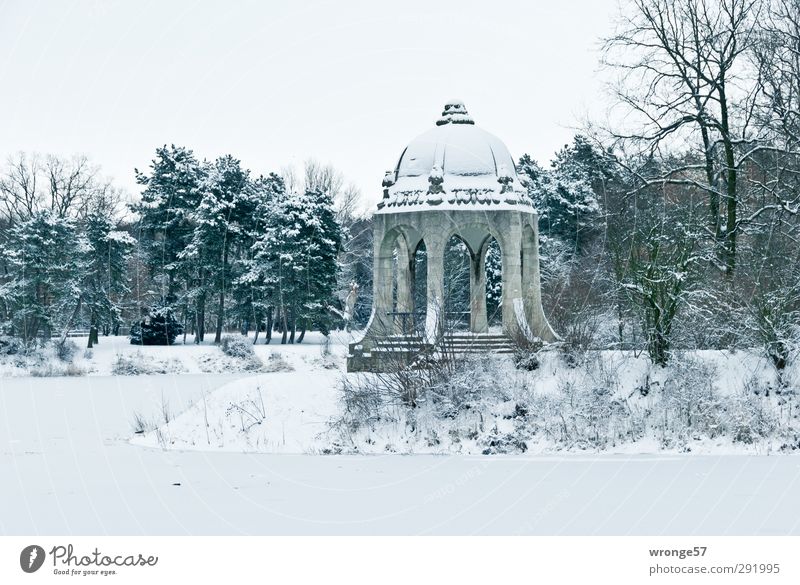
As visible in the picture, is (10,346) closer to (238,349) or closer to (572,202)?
(238,349)

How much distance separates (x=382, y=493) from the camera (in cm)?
1219

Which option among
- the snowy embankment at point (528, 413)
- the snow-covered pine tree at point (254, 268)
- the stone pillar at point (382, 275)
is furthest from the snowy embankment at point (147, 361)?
the snowy embankment at point (528, 413)

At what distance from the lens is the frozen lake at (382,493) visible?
33.3 feet

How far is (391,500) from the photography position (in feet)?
38.5

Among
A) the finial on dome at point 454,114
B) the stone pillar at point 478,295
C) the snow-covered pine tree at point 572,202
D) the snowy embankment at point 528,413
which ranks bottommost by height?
the snowy embankment at point 528,413

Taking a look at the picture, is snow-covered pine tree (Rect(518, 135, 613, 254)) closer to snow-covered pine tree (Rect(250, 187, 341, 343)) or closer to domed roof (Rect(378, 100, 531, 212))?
snow-covered pine tree (Rect(250, 187, 341, 343))

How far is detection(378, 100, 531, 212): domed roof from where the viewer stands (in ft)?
74.0

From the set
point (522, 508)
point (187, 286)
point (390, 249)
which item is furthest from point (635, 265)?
point (187, 286)

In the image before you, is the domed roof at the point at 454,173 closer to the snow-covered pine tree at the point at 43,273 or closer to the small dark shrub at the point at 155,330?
the snow-covered pine tree at the point at 43,273

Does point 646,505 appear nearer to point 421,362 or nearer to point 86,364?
point 421,362

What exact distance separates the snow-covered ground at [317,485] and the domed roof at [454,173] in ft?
17.4

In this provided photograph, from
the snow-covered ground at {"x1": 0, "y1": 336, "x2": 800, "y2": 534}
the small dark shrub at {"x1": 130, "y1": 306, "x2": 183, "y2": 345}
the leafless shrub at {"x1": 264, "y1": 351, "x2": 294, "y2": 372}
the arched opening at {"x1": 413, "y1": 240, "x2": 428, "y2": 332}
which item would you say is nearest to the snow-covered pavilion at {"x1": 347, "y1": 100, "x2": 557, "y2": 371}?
the arched opening at {"x1": 413, "y1": 240, "x2": 428, "y2": 332}

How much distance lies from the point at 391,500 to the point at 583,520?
2.41 m

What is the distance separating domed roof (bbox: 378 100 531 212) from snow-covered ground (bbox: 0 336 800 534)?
5290mm
